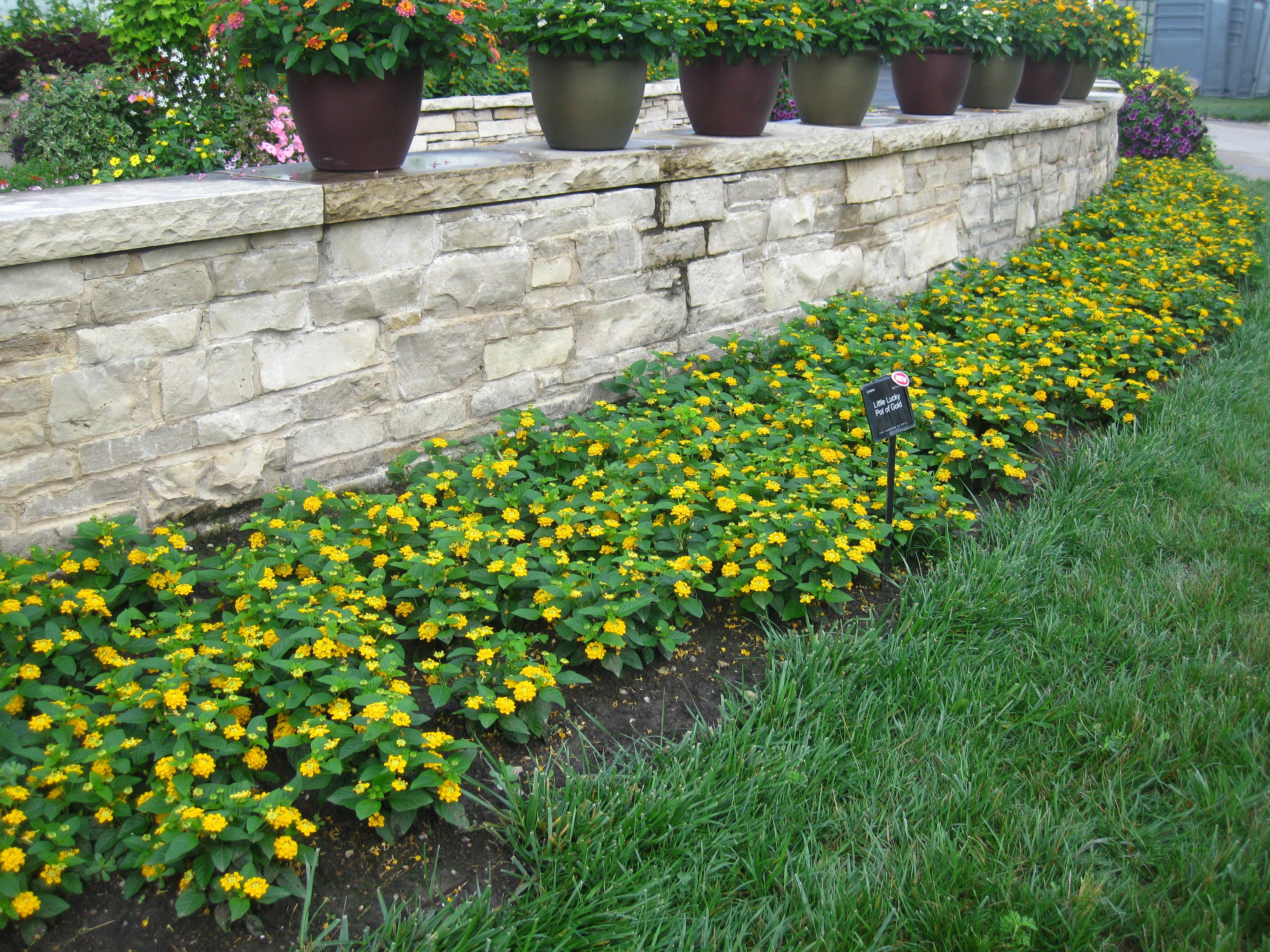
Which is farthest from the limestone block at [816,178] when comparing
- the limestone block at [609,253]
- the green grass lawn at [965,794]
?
the green grass lawn at [965,794]

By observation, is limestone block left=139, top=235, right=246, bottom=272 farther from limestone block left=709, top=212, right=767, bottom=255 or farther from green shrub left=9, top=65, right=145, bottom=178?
green shrub left=9, top=65, right=145, bottom=178

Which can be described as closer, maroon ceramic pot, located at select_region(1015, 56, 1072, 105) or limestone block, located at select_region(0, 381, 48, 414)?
limestone block, located at select_region(0, 381, 48, 414)

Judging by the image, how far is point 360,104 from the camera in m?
3.04

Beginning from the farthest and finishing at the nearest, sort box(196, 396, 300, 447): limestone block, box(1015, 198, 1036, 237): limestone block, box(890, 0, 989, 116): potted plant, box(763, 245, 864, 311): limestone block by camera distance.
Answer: box(1015, 198, 1036, 237): limestone block
box(890, 0, 989, 116): potted plant
box(763, 245, 864, 311): limestone block
box(196, 396, 300, 447): limestone block

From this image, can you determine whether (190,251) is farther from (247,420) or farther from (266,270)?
(247,420)

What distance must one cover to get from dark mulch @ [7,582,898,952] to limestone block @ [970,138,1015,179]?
168 inches

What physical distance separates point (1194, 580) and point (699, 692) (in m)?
1.59

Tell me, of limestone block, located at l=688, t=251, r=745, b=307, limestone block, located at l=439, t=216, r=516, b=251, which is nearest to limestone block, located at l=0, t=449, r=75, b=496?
limestone block, located at l=439, t=216, r=516, b=251

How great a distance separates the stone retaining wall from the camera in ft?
23.0

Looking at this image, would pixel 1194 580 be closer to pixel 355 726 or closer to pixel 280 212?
pixel 355 726

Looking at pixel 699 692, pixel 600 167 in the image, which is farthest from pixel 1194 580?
pixel 600 167

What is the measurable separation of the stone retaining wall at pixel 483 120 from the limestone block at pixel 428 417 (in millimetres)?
3681

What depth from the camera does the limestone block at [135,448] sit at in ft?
8.72

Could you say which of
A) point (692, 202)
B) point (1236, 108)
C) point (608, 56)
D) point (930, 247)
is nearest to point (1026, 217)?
point (930, 247)
